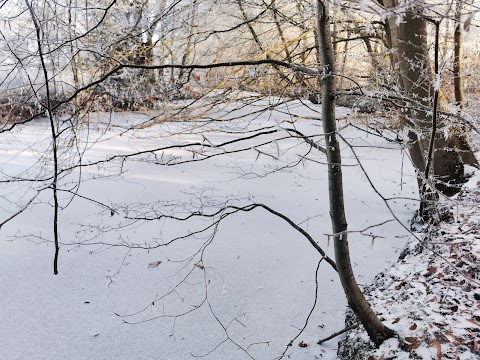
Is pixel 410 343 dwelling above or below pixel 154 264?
above

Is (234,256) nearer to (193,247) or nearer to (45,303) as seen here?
(193,247)

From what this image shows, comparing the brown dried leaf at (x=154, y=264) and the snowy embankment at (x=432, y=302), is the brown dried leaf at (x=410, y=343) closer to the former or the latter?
the snowy embankment at (x=432, y=302)

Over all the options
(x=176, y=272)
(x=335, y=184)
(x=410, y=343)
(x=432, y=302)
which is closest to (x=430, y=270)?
(x=432, y=302)

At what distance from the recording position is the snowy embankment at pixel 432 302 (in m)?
1.55

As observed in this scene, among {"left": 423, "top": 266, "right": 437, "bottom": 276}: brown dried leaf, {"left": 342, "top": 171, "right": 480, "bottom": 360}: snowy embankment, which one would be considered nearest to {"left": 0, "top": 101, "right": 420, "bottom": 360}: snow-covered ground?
{"left": 342, "top": 171, "right": 480, "bottom": 360}: snowy embankment

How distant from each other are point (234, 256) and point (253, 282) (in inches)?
13.0

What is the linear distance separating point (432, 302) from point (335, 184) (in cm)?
95

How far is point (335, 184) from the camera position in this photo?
4.79 ft

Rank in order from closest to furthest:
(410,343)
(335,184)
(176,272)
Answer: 1. (335,184)
2. (410,343)
3. (176,272)

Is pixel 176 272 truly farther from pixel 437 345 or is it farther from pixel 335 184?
pixel 437 345

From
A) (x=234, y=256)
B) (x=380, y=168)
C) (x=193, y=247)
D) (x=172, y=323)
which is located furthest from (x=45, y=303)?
(x=380, y=168)

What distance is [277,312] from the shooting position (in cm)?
230

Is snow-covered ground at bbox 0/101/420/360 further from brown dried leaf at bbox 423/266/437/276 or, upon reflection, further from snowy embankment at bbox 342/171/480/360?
brown dried leaf at bbox 423/266/437/276

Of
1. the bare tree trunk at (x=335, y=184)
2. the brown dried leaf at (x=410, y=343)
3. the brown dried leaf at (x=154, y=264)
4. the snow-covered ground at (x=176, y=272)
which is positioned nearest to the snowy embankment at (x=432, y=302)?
the brown dried leaf at (x=410, y=343)
